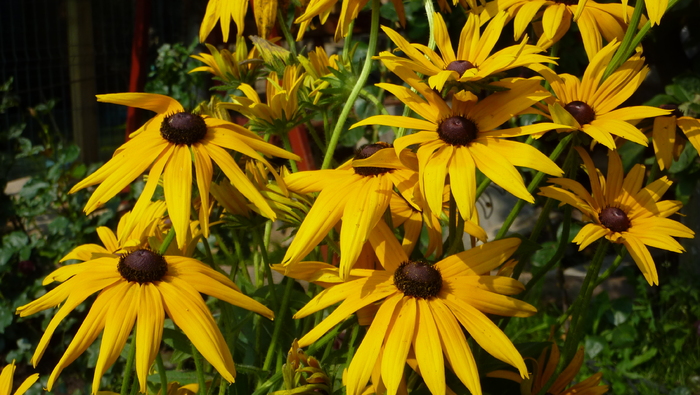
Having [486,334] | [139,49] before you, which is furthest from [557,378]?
[139,49]

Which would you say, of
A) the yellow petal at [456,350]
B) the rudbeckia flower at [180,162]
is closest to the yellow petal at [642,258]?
the yellow petal at [456,350]

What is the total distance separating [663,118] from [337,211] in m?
0.43

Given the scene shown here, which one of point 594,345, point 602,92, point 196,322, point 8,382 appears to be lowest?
point 594,345

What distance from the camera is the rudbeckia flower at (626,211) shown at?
2.25 feet

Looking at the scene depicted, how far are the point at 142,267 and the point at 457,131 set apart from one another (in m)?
0.31

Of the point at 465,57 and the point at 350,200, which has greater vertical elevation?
the point at 465,57

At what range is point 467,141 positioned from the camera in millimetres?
623

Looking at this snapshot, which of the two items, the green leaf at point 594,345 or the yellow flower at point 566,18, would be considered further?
the green leaf at point 594,345

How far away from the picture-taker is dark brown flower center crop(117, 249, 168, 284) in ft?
2.08

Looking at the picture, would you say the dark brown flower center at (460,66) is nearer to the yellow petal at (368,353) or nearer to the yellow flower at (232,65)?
the yellow petal at (368,353)

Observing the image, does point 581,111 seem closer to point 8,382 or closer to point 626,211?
point 626,211

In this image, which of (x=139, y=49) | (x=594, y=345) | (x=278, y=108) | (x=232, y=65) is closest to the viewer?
(x=278, y=108)

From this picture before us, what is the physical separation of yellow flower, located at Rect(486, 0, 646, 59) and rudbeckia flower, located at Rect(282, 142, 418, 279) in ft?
0.78

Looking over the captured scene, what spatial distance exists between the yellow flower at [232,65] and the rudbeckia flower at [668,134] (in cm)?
52
